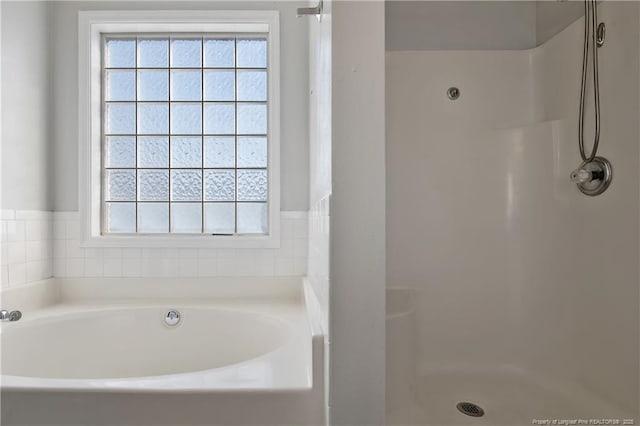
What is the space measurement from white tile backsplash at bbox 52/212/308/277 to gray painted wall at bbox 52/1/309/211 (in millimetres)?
116

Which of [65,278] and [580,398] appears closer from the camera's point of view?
[580,398]

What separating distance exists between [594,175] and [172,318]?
1.94 metres

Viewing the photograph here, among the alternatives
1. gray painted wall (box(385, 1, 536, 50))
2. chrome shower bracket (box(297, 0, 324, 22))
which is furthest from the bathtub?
gray painted wall (box(385, 1, 536, 50))

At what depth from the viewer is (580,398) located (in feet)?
4.95

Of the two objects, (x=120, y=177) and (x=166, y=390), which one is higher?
(x=120, y=177)

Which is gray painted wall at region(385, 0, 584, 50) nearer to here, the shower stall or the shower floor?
the shower stall

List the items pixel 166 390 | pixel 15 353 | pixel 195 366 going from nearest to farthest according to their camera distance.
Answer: pixel 166 390, pixel 15 353, pixel 195 366

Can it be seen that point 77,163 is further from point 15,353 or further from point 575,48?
point 575,48

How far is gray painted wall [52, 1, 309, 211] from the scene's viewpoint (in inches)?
78.3

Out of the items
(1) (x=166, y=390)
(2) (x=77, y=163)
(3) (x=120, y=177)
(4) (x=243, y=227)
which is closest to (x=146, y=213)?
(3) (x=120, y=177)

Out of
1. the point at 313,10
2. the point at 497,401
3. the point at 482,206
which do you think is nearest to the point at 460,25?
the point at 482,206

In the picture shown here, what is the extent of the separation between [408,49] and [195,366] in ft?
6.07

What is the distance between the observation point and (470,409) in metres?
1.58

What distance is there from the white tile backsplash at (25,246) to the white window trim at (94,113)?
0.58 feet
